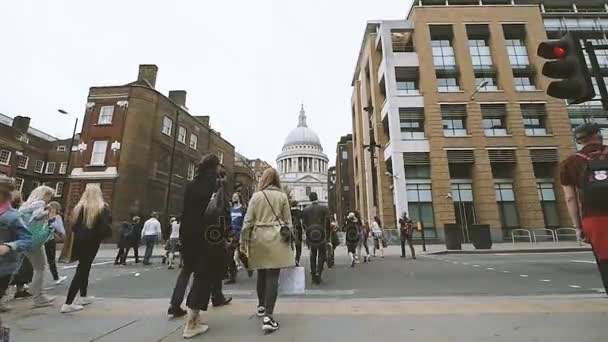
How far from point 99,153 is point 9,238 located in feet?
86.3

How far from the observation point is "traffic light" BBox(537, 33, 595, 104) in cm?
418

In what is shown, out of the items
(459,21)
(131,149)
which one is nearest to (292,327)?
(131,149)

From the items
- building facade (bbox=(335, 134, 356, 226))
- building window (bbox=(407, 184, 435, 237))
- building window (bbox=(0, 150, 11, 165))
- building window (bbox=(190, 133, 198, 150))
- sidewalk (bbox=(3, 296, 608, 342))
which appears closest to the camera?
sidewalk (bbox=(3, 296, 608, 342))

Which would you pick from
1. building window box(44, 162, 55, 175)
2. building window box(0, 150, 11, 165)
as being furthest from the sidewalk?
building window box(44, 162, 55, 175)

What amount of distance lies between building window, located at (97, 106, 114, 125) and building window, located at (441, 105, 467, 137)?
2735cm

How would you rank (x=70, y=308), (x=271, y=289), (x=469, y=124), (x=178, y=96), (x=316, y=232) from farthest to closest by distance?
(x=178, y=96) < (x=469, y=124) < (x=316, y=232) < (x=70, y=308) < (x=271, y=289)

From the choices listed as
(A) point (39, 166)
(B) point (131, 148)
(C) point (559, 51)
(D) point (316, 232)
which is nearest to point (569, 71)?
(C) point (559, 51)

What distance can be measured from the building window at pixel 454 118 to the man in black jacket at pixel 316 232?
2153 centimetres

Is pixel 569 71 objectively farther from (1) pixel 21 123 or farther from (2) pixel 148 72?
(1) pixel 21 123

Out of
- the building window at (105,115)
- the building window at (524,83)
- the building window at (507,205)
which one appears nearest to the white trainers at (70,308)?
the building window at (105,115)

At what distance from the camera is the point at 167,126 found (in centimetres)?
2845

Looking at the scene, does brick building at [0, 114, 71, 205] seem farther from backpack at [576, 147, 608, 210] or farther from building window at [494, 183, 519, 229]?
building window at [494, 183, 519, 229]

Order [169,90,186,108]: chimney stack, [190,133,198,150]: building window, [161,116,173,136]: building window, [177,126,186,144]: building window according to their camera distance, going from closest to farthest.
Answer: [161,116,173,136]: building window < [177,126,186,144]: building window < [190,133,198,150]: building window < [169,90,186,108]: chimney stack

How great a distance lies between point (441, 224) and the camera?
918 inches
